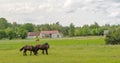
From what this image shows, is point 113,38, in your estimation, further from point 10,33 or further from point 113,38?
point 10,33

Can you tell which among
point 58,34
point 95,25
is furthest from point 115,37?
point 95,25

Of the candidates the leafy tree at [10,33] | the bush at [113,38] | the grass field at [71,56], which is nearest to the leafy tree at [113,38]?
the bush at [113,38]

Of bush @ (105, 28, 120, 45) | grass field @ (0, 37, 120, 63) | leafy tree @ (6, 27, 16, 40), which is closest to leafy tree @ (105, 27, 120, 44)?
bush @ (105, 28, 120, 45)

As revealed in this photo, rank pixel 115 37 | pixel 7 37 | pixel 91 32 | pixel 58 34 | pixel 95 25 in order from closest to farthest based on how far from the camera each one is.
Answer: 1. pixel 115 37
2. pixel 7 37
3. pixel 91 32
4. pixel 58 34
5. pixel 95 25

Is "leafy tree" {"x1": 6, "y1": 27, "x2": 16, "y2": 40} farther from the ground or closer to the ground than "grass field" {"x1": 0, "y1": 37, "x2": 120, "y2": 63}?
farther from the ground

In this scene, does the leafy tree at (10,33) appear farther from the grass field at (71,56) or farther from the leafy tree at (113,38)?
the grass field at (71,56)

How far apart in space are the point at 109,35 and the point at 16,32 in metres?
72.4

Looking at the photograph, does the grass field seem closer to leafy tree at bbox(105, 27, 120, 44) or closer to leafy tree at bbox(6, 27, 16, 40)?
leafy tree at bbox(105, 27, 120, 44)

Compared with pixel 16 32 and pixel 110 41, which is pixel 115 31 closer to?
pixel 110 41

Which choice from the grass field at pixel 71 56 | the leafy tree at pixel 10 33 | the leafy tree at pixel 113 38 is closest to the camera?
the grass field at pixel 71 56

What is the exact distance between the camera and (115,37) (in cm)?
7156

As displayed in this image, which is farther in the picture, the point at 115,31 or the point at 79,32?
the point at 79,32

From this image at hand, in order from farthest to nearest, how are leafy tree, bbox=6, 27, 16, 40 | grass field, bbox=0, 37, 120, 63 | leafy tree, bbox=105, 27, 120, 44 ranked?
leafy tree, bbox=6, 27, 16, 40
leafy tree, bbox=105, 27, 120, 44
grass field, bbox=0, 37, 120, 63

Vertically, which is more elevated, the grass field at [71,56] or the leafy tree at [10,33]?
the leafy tree at [10,33]
